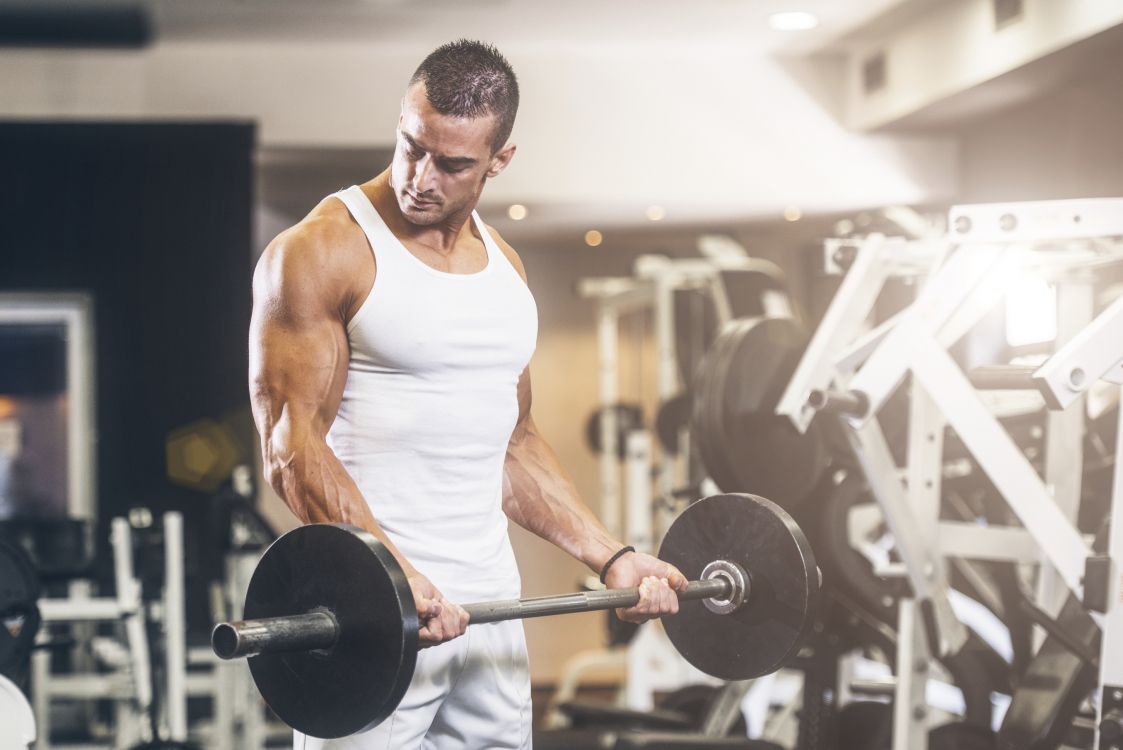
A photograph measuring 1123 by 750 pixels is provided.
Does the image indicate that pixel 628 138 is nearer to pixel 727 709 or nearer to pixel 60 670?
pixel 727 709

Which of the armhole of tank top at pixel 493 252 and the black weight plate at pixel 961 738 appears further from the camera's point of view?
the black weight plate at pixel 961 738

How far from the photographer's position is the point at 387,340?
1493 millimetres

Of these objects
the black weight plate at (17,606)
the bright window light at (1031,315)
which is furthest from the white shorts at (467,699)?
the bright window light at (1031,315)

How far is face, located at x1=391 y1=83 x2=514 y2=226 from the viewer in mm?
1487

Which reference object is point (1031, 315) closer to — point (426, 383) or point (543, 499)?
point (543, 499)

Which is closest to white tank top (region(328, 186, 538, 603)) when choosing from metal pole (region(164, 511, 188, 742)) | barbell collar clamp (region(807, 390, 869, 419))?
barbell collar clamp (region(807, 390, 869, 419))

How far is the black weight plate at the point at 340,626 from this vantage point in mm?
1291

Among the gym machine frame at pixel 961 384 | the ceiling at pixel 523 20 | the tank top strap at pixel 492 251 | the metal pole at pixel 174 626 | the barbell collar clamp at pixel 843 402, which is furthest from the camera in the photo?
the ceiling at pixel 523 20

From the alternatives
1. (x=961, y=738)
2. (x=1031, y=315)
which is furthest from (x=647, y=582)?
(x=1031, y=315)

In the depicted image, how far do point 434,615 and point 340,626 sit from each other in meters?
0.10

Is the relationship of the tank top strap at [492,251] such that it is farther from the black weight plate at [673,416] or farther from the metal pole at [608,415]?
the metal pole at [608,415]

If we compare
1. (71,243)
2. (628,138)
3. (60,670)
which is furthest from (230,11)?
(60,670)

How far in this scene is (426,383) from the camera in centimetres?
154

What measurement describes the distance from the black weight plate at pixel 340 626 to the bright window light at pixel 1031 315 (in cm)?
215
